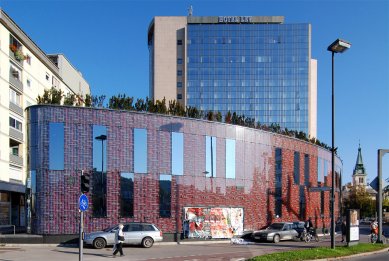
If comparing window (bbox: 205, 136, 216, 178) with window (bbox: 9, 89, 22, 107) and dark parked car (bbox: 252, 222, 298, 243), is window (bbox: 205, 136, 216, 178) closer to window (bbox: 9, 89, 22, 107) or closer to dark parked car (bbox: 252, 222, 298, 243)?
dark parked car (bbox: 252, 222, 298, 243)

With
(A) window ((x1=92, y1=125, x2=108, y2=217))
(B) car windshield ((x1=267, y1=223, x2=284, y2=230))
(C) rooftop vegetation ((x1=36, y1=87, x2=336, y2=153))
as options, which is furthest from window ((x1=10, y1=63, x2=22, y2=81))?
(B) car windshield ((x1=267, y1=223, x2=284, y2=230))

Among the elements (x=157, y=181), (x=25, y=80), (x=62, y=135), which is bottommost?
(x=157, y=181)

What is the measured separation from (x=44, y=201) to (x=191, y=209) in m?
8.62

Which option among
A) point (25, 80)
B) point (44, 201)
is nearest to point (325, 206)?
point (44, 201)

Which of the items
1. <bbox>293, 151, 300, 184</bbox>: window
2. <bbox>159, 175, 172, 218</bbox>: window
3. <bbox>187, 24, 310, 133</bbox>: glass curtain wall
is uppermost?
<bbox>187, 24, 310, 133</bbox>: glass curtain wall

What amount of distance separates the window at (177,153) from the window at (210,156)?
1841mm

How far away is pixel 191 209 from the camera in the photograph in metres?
30.5

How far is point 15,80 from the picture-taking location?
51.9 m

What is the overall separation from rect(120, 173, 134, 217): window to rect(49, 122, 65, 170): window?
350 centimetres

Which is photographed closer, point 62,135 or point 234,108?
point 62,135

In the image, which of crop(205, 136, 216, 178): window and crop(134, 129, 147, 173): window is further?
crop(205, 136, 216, 178): window

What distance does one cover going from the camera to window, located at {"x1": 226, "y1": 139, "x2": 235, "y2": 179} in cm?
3266

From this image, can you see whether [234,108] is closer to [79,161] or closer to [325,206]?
[325,206]

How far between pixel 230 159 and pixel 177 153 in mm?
4146
